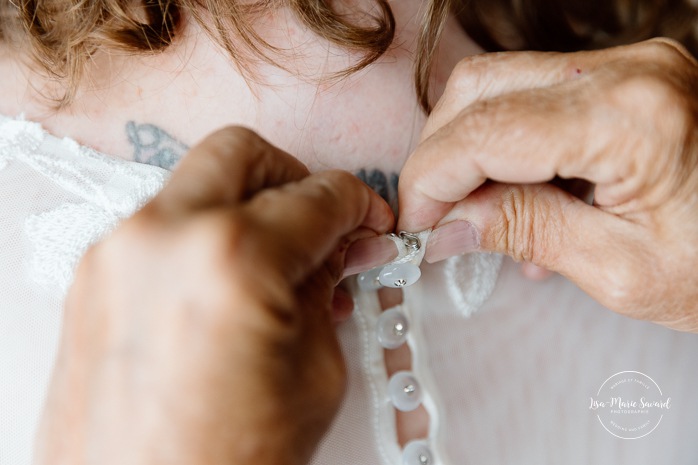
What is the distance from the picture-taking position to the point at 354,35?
716 mm

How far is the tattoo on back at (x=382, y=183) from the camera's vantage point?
757 mm

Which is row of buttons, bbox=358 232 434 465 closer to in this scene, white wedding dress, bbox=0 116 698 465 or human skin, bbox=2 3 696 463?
white wedding dress, bbox=0 116 698 465

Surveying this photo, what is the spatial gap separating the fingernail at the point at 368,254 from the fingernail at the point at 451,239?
5 centimetres

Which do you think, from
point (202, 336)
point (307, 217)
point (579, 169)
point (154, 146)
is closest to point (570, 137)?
point (579, 169)

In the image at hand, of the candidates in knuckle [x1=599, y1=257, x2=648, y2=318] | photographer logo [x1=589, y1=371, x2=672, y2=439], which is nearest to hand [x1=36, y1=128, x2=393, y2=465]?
knuckle [x1=599, y1=257, x2=648, y2=318]

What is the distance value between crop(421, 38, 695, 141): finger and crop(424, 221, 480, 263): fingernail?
12cm

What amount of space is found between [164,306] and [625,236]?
0.47 metres

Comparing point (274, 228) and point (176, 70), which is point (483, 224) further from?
point (176, 70)

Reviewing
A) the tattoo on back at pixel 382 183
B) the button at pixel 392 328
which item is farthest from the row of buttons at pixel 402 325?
the tattoo on back at pixel 382 183

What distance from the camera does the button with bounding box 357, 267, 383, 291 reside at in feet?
2.27

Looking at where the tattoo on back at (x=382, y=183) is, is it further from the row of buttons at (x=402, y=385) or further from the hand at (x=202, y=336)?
the hand at (x=202, y=336)

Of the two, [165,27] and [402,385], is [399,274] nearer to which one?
[402,385]

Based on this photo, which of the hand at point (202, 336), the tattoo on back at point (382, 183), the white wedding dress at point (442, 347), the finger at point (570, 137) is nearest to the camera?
the hand at point (202, 336)

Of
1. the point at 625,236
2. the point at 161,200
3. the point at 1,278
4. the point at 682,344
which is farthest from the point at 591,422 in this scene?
the point at 1,278
